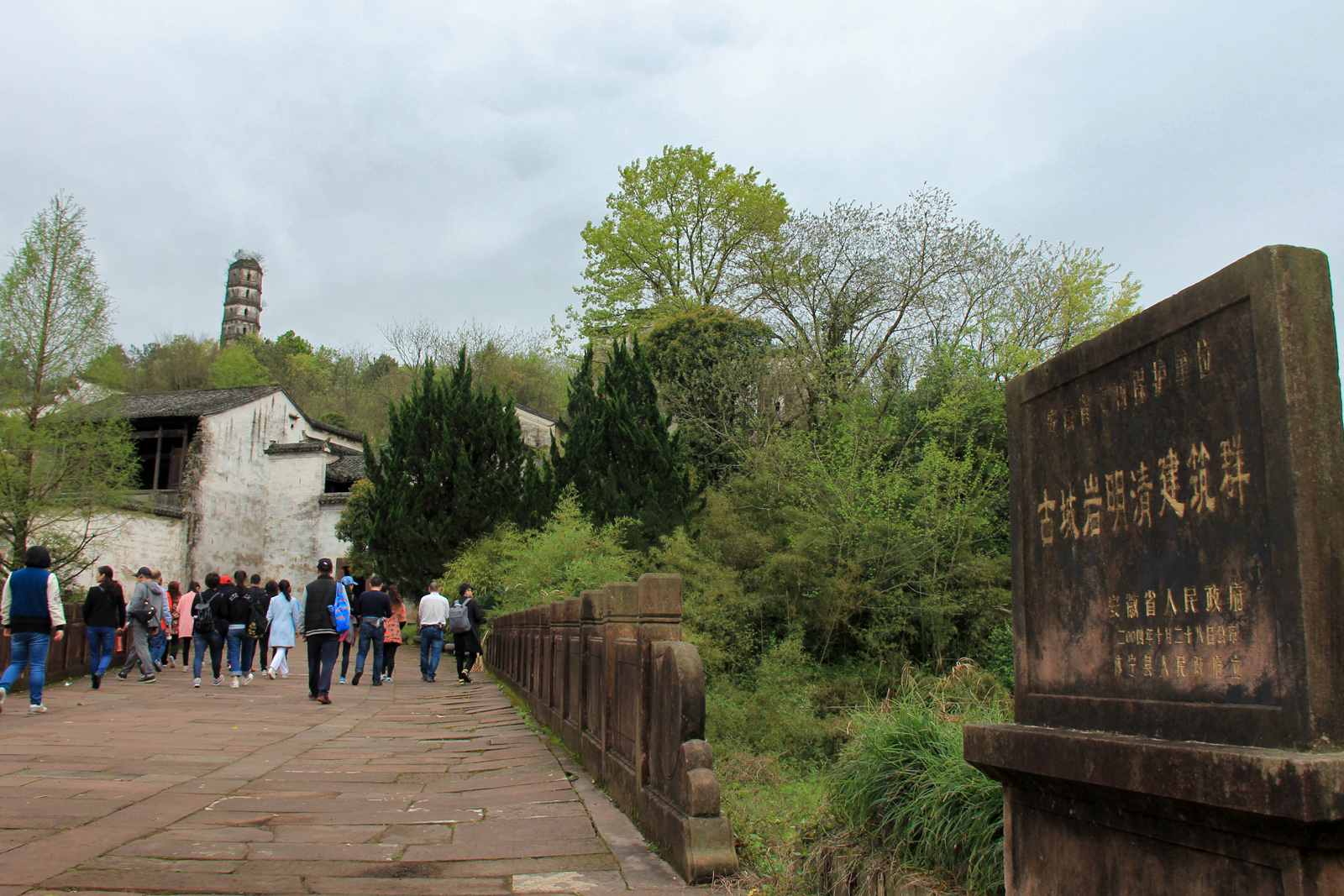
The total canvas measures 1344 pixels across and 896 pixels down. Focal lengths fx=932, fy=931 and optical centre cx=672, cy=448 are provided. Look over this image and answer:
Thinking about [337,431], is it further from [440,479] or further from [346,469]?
[440,479]

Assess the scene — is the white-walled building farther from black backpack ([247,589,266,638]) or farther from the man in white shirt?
the man in white shirt

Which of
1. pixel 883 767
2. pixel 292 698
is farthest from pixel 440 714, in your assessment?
pixel 883 767

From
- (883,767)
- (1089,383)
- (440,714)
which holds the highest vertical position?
(1089,383)

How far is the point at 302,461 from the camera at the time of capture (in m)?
31.7

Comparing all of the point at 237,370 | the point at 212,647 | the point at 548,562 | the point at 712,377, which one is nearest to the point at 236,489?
the point at 712,377

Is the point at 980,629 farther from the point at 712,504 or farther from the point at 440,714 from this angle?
the point at 440,714

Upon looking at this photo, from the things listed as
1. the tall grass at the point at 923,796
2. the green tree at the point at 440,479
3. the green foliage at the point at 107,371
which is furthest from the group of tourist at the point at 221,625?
the tall grass at the point at 923,796

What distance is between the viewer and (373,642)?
1323 cm

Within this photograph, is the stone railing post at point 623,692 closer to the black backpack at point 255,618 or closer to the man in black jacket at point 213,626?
the man in black jacket at point 213,626

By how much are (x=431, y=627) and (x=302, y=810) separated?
9.33m

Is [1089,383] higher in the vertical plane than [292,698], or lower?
higher

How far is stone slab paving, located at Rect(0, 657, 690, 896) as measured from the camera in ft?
12.6

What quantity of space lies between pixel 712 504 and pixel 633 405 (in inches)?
138

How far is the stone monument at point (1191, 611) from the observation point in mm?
1956
